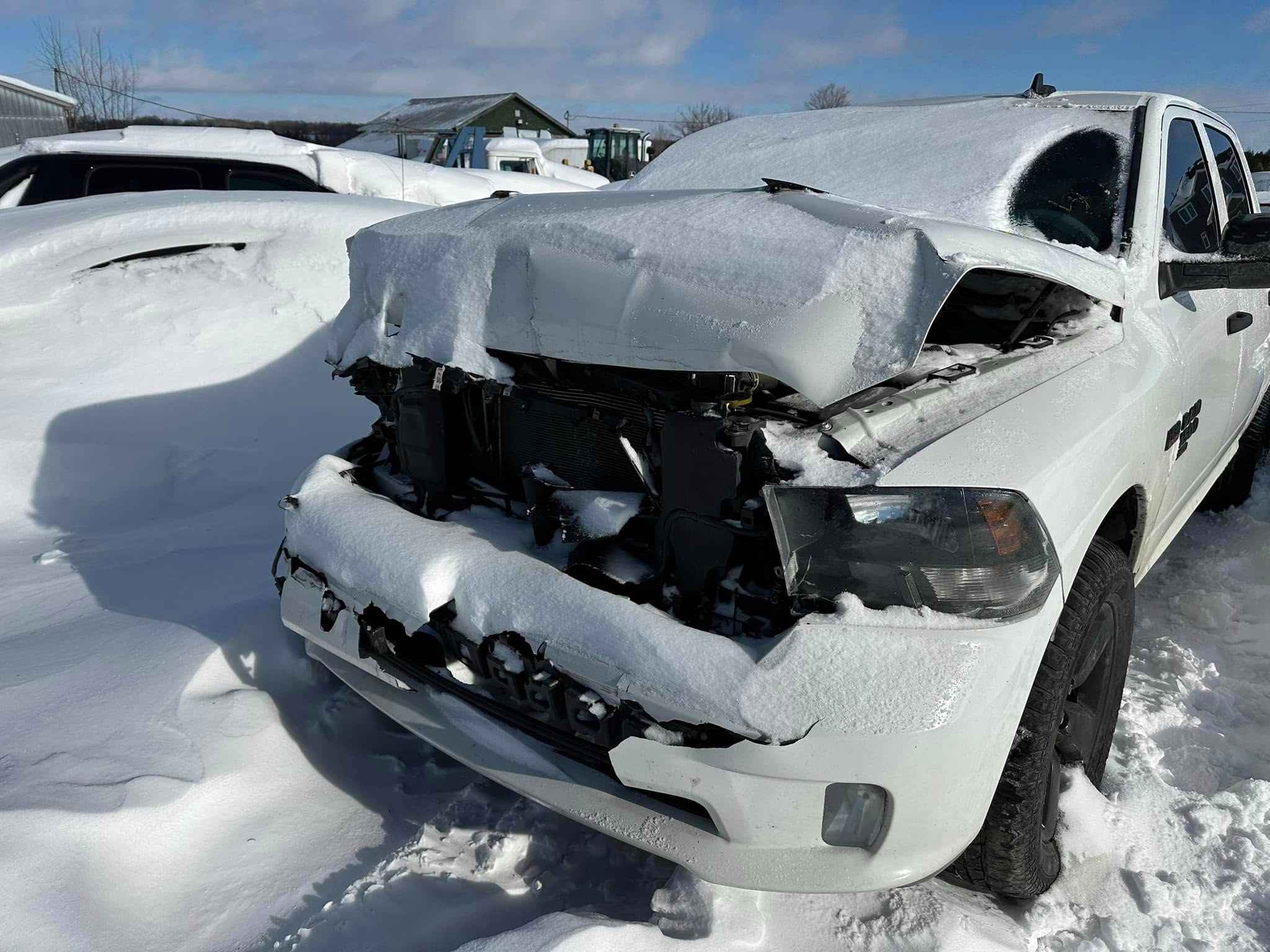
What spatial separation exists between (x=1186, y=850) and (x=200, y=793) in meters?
2.16

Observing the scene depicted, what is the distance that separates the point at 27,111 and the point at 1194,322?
24.7 m

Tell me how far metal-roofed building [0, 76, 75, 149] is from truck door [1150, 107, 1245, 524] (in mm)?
22689

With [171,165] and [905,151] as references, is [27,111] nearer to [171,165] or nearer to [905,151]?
[171,165]

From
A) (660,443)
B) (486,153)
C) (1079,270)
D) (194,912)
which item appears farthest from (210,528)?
(486,153)

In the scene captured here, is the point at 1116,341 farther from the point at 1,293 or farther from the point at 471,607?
the point at 1,293

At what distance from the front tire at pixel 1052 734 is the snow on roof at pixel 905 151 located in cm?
117

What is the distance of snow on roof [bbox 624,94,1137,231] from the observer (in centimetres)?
261

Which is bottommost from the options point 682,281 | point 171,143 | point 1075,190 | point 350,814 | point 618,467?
point 350,814

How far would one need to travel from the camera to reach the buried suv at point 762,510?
144cm

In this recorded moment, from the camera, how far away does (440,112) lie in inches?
1126

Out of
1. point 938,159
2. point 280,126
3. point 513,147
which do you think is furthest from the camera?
point 280,126

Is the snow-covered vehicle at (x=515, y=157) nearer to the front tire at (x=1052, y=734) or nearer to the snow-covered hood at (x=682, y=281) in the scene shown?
the snow-covered hood at (x=682, y=281)

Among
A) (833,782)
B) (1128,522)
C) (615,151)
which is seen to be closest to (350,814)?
(833,782)

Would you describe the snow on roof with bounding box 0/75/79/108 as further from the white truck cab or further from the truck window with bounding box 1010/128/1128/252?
the truck window with bounding box 1010/128/1128/252
